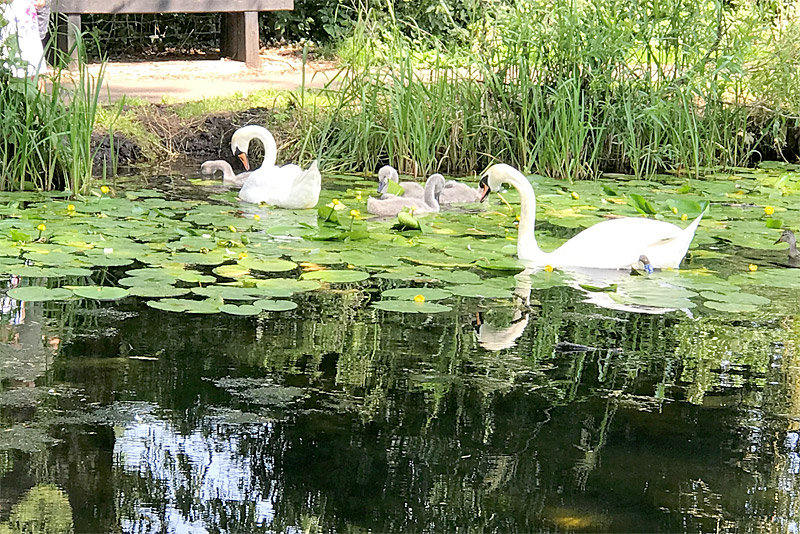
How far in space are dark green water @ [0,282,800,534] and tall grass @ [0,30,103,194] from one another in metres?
2.39

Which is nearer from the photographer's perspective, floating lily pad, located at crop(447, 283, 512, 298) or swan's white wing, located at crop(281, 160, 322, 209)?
floating lily pad, located at crop(447, 283, 512, 298)

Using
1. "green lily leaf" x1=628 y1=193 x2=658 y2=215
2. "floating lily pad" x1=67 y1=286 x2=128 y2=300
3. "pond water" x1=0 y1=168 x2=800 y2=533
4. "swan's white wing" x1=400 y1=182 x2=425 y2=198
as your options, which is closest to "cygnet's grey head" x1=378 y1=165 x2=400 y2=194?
→ "swan's white wing" x1=400 y1=182 x2=425 y2=198

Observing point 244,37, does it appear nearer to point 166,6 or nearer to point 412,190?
→ point 166,6

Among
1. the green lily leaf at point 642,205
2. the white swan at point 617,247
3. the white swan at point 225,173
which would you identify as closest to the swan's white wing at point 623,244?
the white swan at point 617,247

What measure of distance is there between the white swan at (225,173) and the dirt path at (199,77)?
5.22 feet

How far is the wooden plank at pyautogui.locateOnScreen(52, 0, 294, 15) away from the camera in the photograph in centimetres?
1148

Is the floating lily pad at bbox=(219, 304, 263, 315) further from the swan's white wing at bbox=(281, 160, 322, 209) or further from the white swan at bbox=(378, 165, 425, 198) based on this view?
the white swan at bbox=(378, 165, 425, 198)

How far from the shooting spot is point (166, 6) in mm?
11914

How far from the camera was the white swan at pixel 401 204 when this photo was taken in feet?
23.4

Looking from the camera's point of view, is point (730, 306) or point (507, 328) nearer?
point (507, 328)

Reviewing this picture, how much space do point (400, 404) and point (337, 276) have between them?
5.06 feet

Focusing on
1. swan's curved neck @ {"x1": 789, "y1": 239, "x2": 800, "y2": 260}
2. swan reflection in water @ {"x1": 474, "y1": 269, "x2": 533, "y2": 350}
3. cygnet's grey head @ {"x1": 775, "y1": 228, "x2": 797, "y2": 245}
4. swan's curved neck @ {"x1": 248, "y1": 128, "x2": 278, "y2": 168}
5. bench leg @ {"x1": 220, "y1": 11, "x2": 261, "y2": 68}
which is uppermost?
bench leg @ {"x1": 220, "y1": 11, "x2": 261, "y2": 68}

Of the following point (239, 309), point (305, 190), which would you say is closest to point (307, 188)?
point (305, 190)

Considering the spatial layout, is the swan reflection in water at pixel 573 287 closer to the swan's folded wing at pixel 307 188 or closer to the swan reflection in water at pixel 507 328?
the swan reflection in water at pixel 507 328
